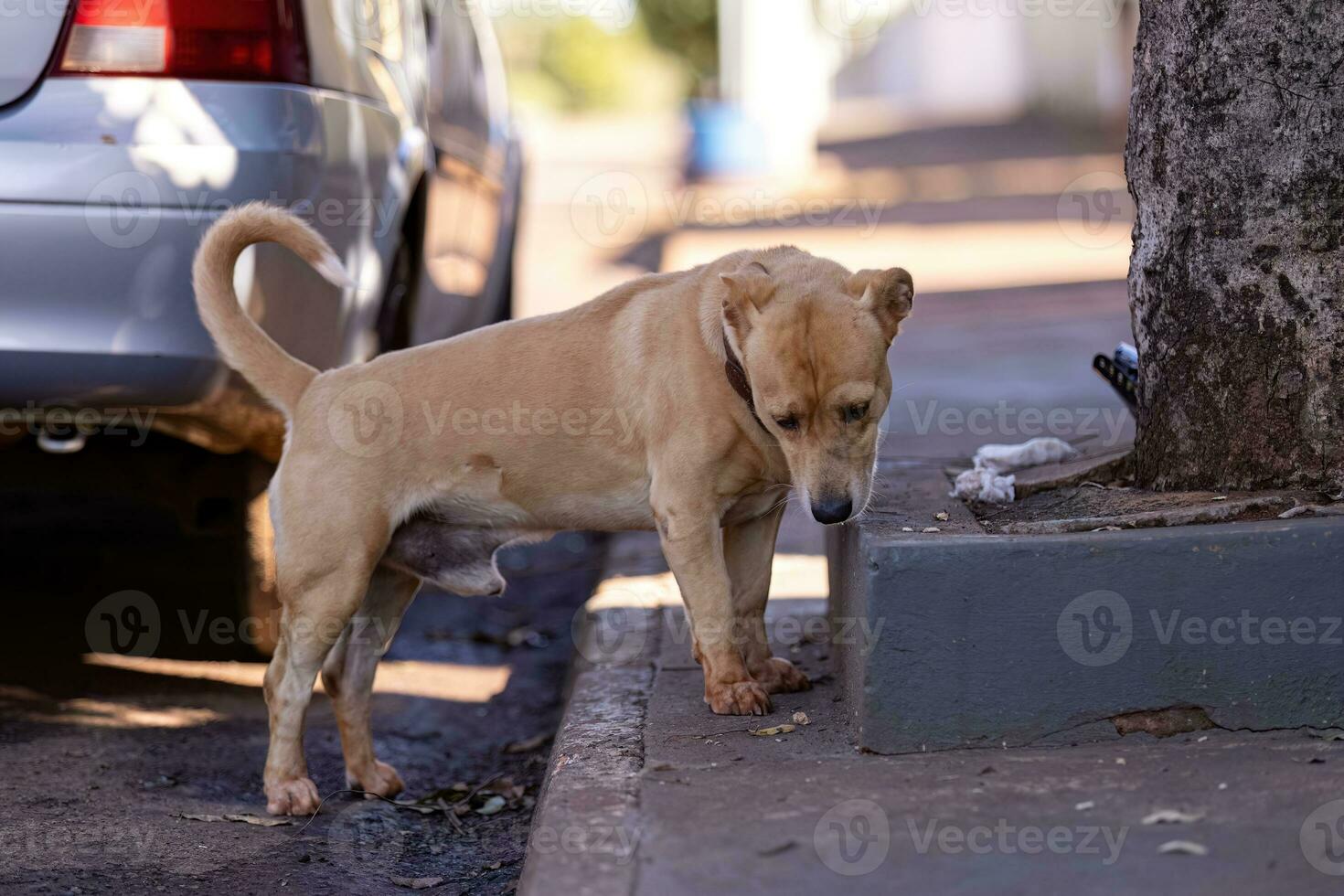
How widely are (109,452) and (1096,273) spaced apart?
965cm

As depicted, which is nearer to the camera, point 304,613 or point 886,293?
point 886,293

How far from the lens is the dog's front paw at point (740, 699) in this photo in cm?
357

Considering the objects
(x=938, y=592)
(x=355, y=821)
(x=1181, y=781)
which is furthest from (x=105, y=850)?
Answer: (x=1181, y=781)

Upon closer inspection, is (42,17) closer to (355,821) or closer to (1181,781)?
(355,821)

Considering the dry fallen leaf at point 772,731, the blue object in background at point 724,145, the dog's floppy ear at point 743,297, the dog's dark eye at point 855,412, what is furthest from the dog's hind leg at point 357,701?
the blue object in background at point 724,145

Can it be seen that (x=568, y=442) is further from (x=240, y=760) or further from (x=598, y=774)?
(x=240, y=760)

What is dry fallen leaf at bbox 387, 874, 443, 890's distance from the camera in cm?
332

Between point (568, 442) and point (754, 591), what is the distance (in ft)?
2.09

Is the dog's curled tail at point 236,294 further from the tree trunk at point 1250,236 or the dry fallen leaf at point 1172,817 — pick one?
the dry fallen leaf at point 1172,817

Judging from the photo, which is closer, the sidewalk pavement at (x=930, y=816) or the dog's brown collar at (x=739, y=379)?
the sidewalk pavement at (x=930, y=816)

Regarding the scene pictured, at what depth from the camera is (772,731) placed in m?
3.41

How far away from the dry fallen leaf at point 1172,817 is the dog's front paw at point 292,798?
2098mm

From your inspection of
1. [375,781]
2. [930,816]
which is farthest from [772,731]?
[375,781]

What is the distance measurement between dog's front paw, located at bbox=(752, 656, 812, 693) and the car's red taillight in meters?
2.02
